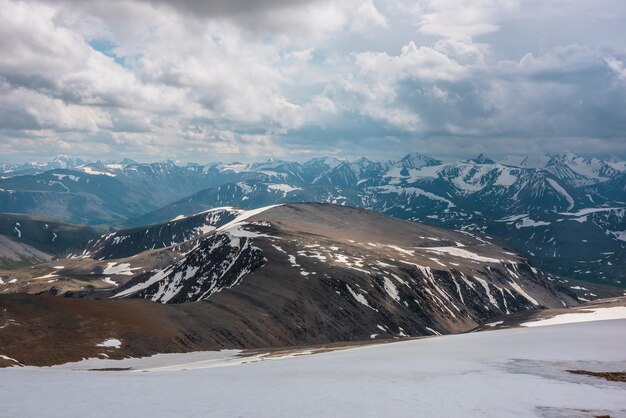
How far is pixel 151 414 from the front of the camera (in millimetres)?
23203

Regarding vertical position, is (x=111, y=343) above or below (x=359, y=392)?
below

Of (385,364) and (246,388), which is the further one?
(385,364)

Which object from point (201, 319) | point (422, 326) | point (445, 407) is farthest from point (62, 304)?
point (422, 326)

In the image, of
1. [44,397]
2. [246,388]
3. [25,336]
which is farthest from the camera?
[25,336]

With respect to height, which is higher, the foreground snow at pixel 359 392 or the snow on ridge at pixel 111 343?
the foreground snow at pixel 359 392

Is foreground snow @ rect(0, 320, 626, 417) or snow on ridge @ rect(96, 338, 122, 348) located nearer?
foreground snow @ rect(0, 320, 626, 417)

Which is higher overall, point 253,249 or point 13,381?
point 13,381

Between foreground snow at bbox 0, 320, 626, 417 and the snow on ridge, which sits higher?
foreground snow at bbox 0, 320, 626, 417

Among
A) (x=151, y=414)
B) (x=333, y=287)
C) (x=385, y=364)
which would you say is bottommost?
(x=333, y=287)

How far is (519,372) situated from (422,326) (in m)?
142

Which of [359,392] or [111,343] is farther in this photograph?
[111,343]

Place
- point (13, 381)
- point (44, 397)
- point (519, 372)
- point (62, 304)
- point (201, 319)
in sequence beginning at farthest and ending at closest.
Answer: point (201, 319)
point (62, 304)
point (519, 372)
point (13, 381)
point (44, 397)

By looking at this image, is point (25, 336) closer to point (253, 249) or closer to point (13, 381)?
point (13, 381)

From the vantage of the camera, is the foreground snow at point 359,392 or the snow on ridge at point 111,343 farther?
the snow on ridge at point 111,343
